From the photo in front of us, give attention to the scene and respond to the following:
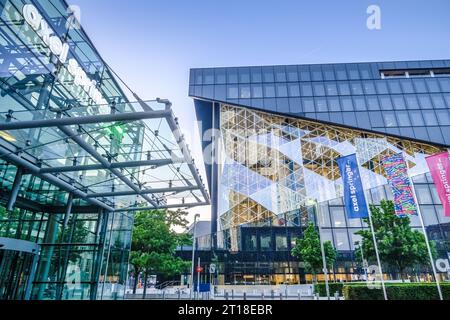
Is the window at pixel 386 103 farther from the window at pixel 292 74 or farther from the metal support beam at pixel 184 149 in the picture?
the metal support beam at pixel 184 149

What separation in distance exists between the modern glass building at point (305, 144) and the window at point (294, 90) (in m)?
0.14

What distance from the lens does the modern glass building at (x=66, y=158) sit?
31.8 feet

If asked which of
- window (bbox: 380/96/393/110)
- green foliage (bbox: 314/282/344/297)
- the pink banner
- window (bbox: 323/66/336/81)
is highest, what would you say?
window (bbox: 323/66/336/81)

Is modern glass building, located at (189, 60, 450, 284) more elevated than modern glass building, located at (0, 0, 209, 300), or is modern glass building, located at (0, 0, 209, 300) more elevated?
modern glass building, located at (189, 60, 450, 284)

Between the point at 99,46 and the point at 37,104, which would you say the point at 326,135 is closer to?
the point at 99,46

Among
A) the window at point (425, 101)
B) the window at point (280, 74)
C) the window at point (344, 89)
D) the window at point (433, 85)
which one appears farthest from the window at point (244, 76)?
the window at point (433, 85)

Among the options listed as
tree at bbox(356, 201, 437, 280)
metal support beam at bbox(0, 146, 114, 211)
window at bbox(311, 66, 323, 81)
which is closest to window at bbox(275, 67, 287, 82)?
window at bbox(311, 66, 323, 81)

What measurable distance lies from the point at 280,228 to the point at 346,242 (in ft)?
27.9

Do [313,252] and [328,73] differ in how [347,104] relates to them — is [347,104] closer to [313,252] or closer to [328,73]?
[328,73]

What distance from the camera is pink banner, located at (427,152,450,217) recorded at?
15.5 metres

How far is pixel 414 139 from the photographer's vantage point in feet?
118

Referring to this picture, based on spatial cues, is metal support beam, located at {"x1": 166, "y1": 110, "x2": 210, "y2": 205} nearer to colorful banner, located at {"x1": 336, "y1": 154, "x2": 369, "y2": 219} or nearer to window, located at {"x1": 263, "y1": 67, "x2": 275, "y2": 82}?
colorful banner, located at {"x1": 336, "y1": 154, "x2": 369, "y2": 219}

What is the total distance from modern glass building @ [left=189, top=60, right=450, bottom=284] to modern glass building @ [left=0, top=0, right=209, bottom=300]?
24.7 meters
